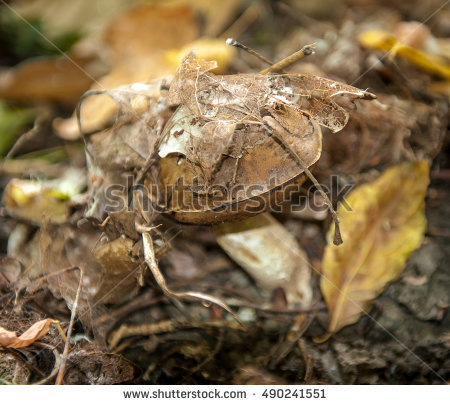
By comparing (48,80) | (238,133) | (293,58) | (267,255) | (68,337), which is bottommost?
(68,337)

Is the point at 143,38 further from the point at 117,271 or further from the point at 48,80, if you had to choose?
the point at 117,271

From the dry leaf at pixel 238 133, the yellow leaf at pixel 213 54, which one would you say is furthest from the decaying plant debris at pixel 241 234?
the yellow leaf at pixel 213 54

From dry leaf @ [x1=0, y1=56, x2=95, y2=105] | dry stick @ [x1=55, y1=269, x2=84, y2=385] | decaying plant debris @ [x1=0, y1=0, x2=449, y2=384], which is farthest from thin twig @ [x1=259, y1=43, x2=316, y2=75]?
dry leaf @ [x1=0, y1=56, x2=95, y2=105]

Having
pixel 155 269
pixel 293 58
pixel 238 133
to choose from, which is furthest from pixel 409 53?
pixel 155 269

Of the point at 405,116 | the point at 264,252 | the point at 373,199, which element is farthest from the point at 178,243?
the point at 405,116

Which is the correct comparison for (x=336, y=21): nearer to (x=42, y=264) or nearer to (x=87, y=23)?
(x=87, y=23)

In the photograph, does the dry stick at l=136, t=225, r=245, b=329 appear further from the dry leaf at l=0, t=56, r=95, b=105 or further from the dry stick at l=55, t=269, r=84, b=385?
the dry leaf at l=0, t=56, r=95, b=105

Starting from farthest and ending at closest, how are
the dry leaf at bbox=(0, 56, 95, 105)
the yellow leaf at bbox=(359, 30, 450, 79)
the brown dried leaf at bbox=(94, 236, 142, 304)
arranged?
the dry leaf at bbox=(0, 56, 95, 105) → the yellow leaf at bbox=(359, 30, 450, 79) → the brown dried leaf at bbox=(94, 236, 142, 304)
